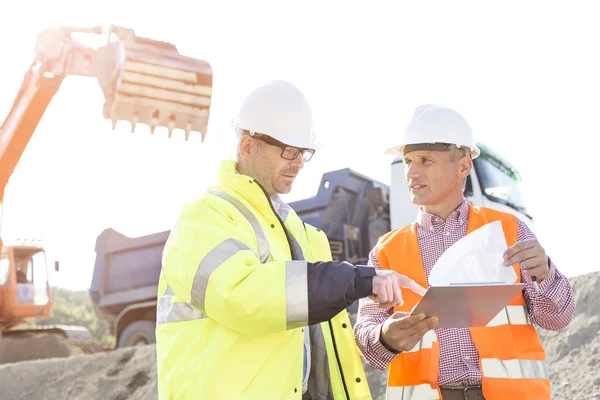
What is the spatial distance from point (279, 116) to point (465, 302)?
103 centimetres

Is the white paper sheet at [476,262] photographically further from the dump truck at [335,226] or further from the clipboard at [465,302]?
the dump truck at [335,226]

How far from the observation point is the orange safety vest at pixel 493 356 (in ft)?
8.88

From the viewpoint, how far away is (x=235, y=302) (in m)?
2.07

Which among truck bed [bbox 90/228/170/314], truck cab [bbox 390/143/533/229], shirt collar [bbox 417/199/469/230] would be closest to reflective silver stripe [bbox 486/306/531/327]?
shirt collar [bbox 417/199/469/230]

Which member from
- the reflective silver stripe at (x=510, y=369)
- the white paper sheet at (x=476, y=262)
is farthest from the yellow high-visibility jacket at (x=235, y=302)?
the reflective silver stripe at (x=510, y=369)

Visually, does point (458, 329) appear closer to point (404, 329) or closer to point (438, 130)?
point (404, 329)

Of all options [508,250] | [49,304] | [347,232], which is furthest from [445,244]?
[49,304]

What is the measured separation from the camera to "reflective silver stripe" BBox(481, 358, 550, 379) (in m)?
2.71

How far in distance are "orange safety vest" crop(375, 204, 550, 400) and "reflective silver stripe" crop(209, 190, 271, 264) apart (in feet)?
2.82

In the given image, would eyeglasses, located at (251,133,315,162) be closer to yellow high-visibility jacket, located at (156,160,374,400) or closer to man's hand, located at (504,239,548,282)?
yellow high-visibility jacket, located at (156,160,374,400)

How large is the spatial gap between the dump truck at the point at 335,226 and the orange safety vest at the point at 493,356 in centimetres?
580

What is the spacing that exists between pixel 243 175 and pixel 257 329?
67cm

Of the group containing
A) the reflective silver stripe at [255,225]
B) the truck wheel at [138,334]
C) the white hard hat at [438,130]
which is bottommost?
the truck wheel at [138,334]

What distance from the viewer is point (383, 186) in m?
10.2
